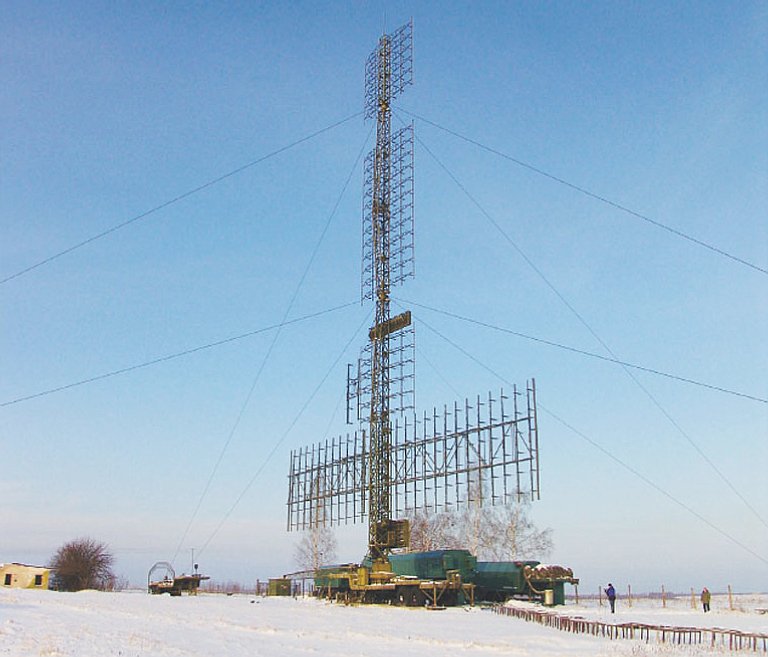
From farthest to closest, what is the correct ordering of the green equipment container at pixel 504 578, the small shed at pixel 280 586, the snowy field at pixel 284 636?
the small shed at pixel 280 586 < the green equipment container at pixel 504 578 < the snowy field at pixel 284 636

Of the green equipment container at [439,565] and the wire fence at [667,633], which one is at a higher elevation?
the green equipment container at [439,565]

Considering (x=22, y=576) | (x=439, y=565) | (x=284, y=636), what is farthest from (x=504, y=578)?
(x=22, y=576)

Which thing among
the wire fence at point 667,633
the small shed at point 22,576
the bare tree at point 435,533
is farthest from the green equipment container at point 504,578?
Result: the small shed at point 22,576

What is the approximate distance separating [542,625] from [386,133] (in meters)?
37.2

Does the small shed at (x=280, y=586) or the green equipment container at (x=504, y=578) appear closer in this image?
the green equipment container at (x=504, y=578)

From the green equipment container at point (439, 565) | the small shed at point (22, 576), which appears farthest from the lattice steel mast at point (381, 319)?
the small shed at point (22, 576)

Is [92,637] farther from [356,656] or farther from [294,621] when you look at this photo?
[294,621]

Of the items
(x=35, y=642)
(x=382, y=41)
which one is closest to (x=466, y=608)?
(x=35, y=642)

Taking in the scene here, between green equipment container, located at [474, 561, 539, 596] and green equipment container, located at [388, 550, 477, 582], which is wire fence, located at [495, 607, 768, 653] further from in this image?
green equipment container, located at [474, 561, 539, 596]

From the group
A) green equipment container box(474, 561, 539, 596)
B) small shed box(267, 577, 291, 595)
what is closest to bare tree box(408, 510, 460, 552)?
small shed box(267, 577, 291, 595)

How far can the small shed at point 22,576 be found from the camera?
2800 inches

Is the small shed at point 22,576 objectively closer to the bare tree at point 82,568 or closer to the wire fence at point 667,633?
the bare tree at point 82,568

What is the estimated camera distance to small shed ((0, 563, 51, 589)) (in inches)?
2800

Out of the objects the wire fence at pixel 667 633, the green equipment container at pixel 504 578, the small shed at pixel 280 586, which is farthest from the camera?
the small shed at pixel 280 586
